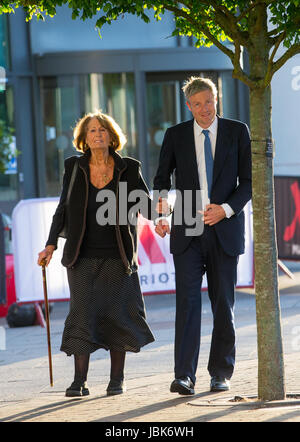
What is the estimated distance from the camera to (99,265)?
19.6 feet

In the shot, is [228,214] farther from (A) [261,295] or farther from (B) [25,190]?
(B) [25,190]

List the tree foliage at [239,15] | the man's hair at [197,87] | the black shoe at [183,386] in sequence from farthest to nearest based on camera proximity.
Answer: the man's hair at [197,87] → the black shoe at [183,386] → the tree foliage at [239,15]

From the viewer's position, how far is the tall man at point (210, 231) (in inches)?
224

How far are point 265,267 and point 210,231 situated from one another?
24.3 inches

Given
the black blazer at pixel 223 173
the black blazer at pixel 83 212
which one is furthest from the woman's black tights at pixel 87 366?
the black blazer at pixel 223 173

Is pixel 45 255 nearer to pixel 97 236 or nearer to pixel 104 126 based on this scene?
pixel 97 236

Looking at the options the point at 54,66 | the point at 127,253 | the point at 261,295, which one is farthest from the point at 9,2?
the point at 54,66

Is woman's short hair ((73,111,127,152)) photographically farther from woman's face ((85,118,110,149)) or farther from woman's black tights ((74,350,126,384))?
woman's black tights ((74,350,126,384))

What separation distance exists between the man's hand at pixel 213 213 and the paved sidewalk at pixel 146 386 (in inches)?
42.0

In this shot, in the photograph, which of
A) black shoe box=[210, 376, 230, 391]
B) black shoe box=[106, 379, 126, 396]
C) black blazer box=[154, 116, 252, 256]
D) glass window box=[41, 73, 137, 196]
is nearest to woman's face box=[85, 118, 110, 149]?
black blazer box=[154, 116, 252, 256]

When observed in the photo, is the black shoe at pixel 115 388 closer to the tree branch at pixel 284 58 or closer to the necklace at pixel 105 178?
the necklace at pixel 105 178

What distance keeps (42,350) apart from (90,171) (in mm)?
2729

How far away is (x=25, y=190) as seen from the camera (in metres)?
15.9

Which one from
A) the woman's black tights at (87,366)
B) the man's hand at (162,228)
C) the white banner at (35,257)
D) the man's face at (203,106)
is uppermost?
the man's face at (203,106)
